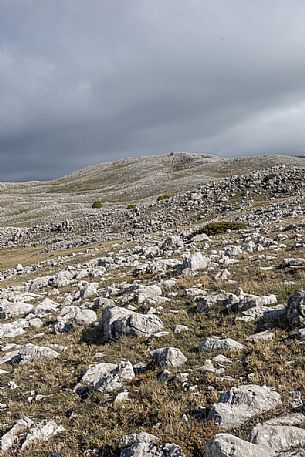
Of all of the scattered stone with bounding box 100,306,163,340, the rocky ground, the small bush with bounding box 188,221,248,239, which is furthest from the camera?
Answer: the small bush with bounding box 188,221,248,239

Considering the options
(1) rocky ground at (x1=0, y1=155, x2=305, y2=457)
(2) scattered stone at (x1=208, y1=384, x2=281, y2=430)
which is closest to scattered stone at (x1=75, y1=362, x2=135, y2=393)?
(1) rocky ground at (x1=0, y1=155, x2=305, y2=457)

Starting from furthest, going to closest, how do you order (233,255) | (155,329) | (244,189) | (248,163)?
1. (248,163)
2. (244,189)
3. (233,255)
4. (155,329)

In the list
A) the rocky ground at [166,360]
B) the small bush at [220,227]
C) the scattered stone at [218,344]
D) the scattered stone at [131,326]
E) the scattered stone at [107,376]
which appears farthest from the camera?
the small bush at [220,227]

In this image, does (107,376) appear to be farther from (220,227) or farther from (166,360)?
(220,227)

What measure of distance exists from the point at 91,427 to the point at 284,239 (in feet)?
59.8

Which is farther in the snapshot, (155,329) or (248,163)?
(248,163)

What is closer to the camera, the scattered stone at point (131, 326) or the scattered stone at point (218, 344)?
the scattered stone at point (218, 344)

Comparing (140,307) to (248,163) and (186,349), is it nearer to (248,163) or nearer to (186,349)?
(186,349)

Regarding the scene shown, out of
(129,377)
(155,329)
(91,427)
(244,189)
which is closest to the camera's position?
(91,427)

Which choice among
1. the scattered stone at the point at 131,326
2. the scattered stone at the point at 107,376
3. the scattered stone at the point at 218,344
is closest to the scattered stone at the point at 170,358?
the scattered stone at the point at 218,344

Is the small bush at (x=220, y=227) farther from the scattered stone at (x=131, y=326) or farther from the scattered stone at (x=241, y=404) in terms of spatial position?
the scattered stone at (x=241, y=404)

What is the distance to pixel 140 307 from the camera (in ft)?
50.9

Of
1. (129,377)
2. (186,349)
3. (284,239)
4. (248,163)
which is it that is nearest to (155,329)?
(186,349)

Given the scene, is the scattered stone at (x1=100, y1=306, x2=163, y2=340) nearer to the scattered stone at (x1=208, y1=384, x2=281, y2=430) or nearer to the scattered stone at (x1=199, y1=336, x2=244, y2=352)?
the scattered stone at (x1=199, y1=336, x2=244, y2=352)
